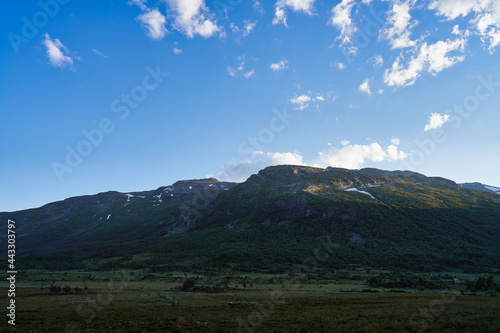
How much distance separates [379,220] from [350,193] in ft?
139

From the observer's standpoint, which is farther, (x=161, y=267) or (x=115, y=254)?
(x=115, y=254)

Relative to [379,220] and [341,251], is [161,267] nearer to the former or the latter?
[341,251]

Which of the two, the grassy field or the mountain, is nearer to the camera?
the grassy field

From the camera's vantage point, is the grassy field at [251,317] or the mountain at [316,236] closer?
the grassy field at [251,317]

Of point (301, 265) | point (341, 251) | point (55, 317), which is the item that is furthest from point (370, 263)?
point (55, 317)

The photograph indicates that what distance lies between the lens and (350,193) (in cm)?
17275

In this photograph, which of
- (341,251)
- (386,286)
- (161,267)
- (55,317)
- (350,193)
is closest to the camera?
(55,317)

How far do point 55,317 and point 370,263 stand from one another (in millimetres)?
92519

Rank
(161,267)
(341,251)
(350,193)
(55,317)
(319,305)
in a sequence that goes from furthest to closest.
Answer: (350,193) → (341,251) → (161,267) → (319,305) → (55,317)

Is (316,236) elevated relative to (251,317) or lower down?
lower down

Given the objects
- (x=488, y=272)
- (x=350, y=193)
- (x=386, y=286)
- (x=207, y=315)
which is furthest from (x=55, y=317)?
(x=350, y=193)

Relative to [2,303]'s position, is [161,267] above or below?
below

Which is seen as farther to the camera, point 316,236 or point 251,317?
point 316,236

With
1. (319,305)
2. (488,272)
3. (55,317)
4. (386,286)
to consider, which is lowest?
(488,272)
